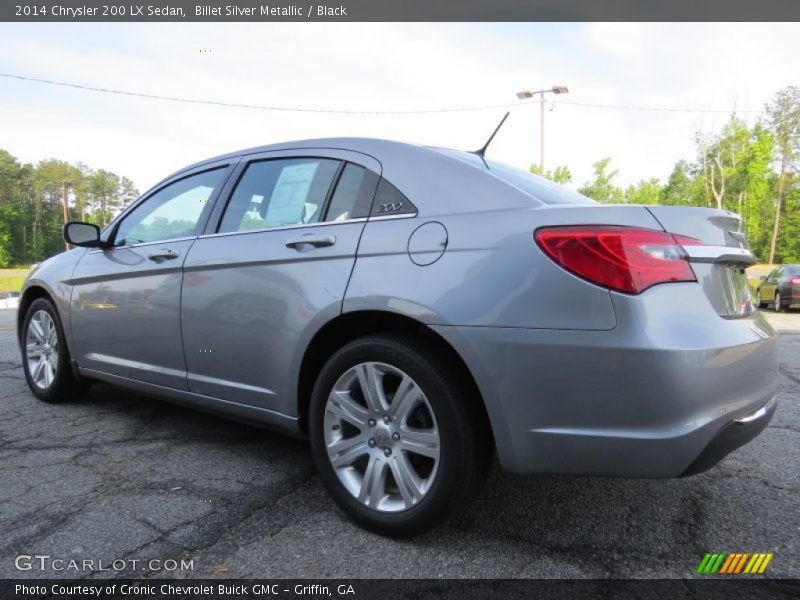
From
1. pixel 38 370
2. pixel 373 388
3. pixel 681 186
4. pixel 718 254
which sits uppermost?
pixel 681 186

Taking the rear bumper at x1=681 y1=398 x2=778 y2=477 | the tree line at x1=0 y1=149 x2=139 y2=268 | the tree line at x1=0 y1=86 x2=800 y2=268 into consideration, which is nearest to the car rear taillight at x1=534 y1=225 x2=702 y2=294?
the rear bumper at x1=681 y1=398 x2=778 y2=477

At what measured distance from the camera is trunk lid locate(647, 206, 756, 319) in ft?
6.05

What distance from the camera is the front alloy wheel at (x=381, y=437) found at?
6.63 ft

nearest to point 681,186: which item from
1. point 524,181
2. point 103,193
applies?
point 524,181

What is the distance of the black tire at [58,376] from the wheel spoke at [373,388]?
9.03 feet

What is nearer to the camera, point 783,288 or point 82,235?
point 82,235

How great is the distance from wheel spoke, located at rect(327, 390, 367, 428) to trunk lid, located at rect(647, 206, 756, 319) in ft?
4.21

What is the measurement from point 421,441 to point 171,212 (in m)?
2.23

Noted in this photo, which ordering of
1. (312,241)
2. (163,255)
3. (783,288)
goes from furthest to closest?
(783,288) → (163,255) → (312,241)

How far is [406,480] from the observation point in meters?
2.04

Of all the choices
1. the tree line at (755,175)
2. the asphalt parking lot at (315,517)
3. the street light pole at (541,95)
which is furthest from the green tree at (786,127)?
the asphalt parking lot at (315,517)

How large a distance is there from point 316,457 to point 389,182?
1.19 m

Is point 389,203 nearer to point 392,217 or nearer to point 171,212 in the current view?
point 392,217

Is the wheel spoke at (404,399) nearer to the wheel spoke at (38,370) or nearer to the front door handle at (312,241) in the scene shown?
the front door handle at (312,241)
